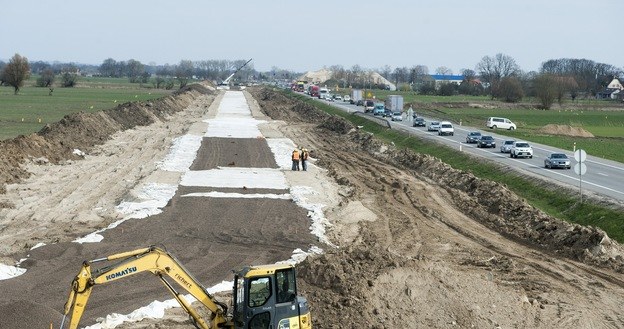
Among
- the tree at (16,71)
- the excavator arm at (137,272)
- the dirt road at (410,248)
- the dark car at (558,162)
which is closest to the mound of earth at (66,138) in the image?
the dirt road at (410,248)

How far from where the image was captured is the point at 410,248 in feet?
93.5

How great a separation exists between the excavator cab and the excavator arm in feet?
2.55

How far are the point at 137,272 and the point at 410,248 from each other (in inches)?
588

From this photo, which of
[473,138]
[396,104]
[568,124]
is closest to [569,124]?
[568,124]

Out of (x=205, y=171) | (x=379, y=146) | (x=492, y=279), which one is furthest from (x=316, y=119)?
(x=492, y=279)

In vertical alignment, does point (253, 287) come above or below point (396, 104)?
above

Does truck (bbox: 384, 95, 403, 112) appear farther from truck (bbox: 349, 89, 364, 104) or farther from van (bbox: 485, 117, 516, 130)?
truck (bbox: 349, 89, 364, 104)

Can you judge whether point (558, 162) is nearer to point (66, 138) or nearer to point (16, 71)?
point (66, 138)

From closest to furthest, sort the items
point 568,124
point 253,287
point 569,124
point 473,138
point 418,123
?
point 253,287
point 473,138
point 418,123
point 569,124
point 568,124

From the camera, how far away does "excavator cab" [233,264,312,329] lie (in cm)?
1480

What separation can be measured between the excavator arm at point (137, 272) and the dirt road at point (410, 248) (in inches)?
150

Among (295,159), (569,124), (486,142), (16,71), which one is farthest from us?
(16,71)

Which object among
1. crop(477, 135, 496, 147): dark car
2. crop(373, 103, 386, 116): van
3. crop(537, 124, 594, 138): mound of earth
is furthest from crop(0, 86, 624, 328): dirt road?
crop(373, 103, 386, 116): van

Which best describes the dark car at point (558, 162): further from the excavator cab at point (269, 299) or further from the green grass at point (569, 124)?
the excavator cab at point (269, 299)
